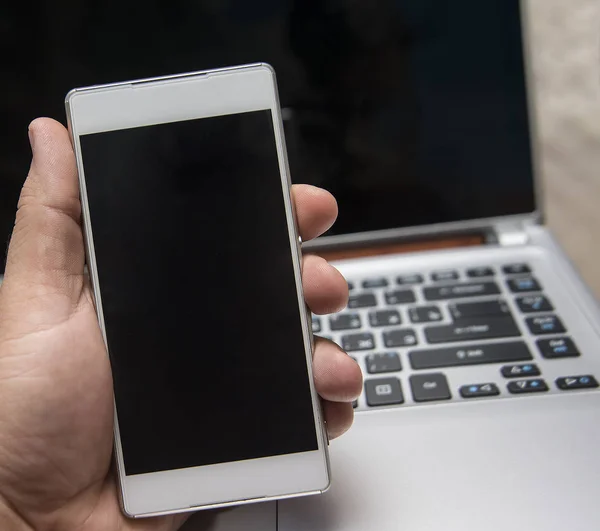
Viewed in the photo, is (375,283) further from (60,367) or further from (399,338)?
(60,367)

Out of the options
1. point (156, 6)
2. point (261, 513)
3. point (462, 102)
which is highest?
point (156, 6)

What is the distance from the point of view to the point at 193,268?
0.29m

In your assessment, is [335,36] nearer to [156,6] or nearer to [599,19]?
[156,6]

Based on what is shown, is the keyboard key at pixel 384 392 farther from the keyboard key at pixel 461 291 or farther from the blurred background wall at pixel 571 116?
the blurred background wall at pixel 571 116

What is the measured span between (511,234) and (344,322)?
0.18m

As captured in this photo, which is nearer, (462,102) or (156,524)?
(156,524)

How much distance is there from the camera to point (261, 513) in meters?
0.29

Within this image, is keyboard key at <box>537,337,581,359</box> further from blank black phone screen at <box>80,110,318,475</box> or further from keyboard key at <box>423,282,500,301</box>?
blank black phone screen at <box>80,110,318,475</box>

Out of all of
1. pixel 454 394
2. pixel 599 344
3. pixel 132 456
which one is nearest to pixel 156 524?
pixel 132 456

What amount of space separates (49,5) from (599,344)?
0.46 m

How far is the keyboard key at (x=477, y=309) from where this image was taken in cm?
38

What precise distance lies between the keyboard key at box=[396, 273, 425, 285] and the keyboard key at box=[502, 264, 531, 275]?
0.06 meters

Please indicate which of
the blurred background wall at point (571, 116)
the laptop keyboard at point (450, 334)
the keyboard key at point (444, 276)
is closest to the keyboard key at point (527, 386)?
the laptop keyboard at point (450, 334)

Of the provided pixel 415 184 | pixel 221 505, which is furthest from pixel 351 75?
pixel 221 505
